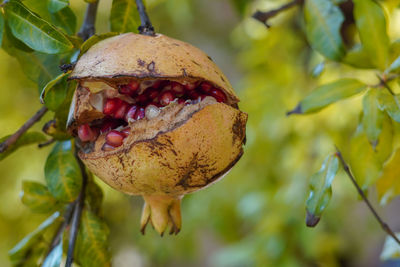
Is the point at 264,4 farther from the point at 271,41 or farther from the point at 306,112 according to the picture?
the point at 306,112

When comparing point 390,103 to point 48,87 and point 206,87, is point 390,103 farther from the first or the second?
point 48,87

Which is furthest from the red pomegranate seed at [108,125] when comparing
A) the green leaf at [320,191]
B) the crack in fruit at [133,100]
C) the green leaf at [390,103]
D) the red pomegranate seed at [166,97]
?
the green leaf at [390,103]

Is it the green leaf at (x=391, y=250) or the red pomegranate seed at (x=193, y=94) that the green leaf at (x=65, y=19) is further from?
the green leaf at (x=391, y=250)

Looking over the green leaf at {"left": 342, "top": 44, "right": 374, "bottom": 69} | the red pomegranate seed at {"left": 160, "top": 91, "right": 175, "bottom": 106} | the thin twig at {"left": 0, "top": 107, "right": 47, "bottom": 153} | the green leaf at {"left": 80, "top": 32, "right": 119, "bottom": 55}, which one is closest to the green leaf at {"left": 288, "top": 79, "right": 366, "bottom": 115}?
the green leaf at {"left": 342, "top": 44, "right": 374, "bottom": 69}

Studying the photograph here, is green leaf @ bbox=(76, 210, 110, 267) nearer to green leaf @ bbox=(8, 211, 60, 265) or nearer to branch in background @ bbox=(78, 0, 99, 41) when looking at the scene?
green leaf @ bbox=(8, 211, 60, 265)

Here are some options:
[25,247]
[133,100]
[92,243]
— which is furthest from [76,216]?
[133,100]

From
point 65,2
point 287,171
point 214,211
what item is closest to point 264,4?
point 287,171
